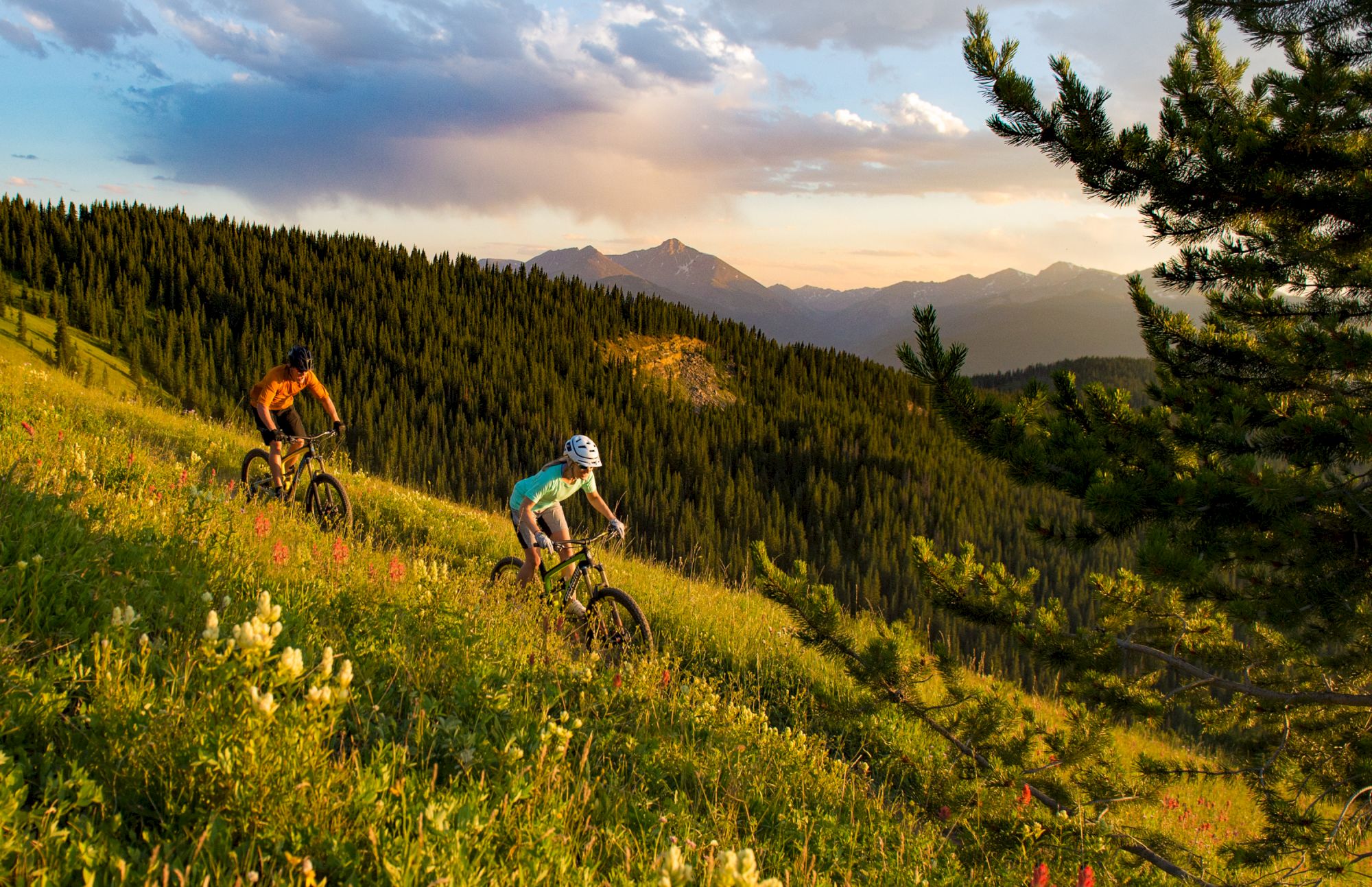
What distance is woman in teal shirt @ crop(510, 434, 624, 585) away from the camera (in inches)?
235

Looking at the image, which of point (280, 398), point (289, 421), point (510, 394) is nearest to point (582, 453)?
point (280, 398)

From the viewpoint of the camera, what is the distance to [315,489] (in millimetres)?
8344

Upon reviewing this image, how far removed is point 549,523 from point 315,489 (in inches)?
143

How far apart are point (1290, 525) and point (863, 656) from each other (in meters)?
2.60

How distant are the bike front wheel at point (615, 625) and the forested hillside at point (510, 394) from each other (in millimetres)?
22921

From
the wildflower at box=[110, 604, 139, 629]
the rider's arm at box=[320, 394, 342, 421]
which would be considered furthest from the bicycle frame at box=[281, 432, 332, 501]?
the wildflower at box=[110, 604, 139, 629]

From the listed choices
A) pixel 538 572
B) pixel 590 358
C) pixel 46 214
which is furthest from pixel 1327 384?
pixel 46 214

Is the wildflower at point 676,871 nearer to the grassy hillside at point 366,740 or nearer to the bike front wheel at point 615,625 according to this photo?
the grassy hillside at point 366,740

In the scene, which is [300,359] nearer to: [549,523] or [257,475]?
[257,475]

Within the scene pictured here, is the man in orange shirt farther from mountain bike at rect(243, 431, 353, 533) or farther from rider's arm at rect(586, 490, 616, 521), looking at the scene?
rider's arm at rect(586, 490, 616, 521)

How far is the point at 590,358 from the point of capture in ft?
173

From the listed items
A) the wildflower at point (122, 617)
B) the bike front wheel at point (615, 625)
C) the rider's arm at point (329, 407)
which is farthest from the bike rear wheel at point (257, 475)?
the wildflower at point (122, 617)

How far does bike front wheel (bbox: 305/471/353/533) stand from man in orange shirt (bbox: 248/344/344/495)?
1.22 ft

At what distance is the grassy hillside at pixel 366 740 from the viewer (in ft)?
6.93
